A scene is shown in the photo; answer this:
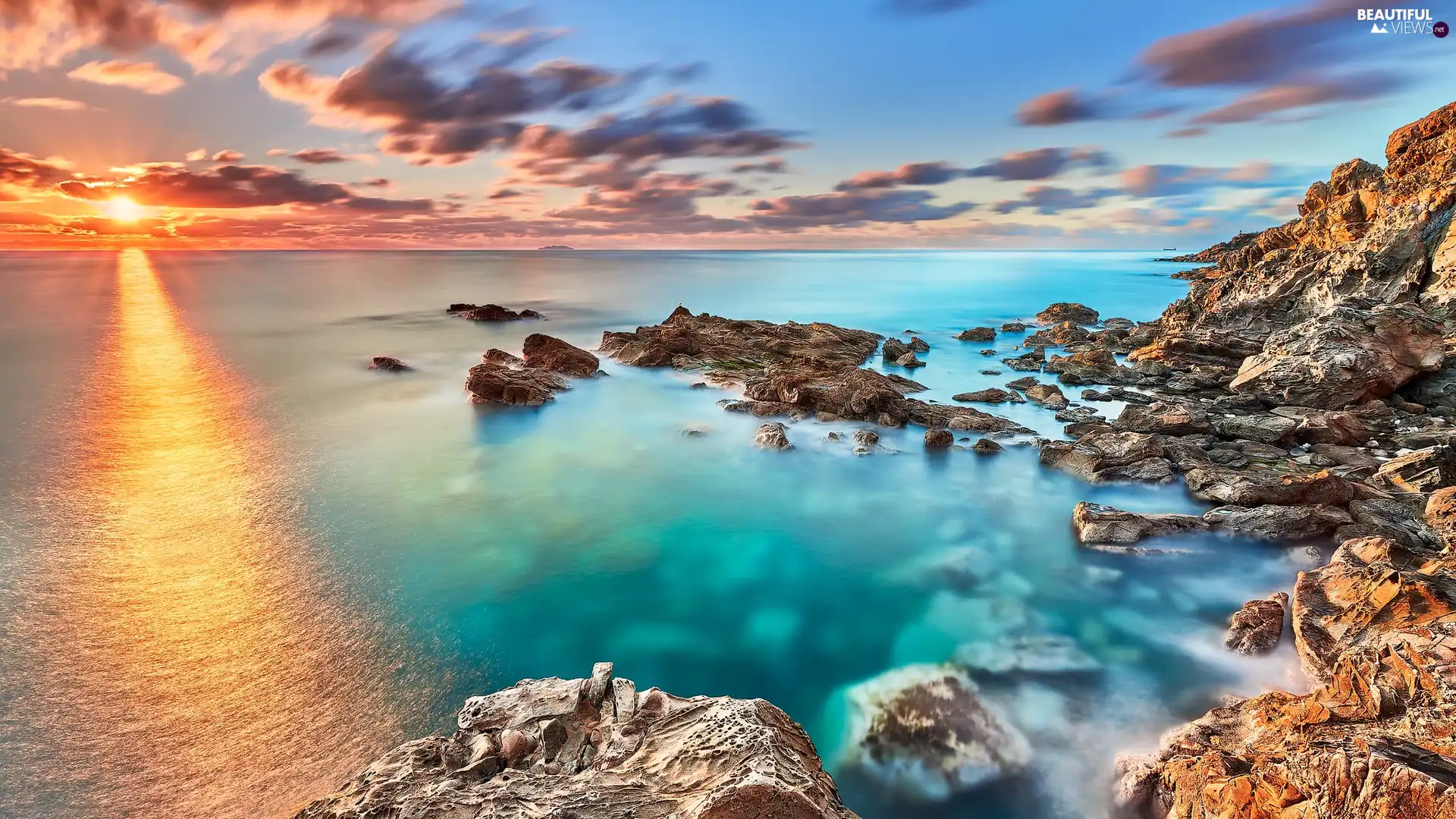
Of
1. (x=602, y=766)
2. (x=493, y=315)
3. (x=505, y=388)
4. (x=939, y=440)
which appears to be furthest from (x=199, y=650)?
(x=493, y=315)

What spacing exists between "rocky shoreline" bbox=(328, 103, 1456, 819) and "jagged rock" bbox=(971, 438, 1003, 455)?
0.21 feet

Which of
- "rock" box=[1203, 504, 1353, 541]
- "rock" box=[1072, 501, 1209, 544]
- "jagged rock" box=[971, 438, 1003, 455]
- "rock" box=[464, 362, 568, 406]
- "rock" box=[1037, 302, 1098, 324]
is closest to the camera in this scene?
"rock" box=[1203, 504, 1353, 541]

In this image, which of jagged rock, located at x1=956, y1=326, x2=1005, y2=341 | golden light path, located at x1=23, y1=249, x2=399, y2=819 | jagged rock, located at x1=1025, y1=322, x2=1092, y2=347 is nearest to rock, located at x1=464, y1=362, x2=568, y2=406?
golden light path, located at x1=23, y1=249, x2=399, y2=819

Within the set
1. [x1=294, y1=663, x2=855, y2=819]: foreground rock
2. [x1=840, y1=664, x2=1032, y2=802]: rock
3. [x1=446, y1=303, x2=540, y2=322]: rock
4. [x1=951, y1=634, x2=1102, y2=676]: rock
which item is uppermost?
[x1=446, y1=303, x2=540, y2=322]: rock

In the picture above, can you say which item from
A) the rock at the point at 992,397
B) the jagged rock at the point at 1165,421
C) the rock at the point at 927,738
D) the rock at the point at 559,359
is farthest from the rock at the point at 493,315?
the rock at the point at 927,738

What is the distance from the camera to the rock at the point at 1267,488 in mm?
10594

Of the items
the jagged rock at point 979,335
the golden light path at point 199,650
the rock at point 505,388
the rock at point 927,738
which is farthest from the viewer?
the jagged rock at point 979,335

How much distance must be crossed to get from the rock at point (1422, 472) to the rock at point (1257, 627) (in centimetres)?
503

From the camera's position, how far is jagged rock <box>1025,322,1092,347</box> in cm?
3103

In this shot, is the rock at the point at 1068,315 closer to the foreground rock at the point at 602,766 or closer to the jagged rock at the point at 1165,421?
the jagged rock at the point at 1165,421

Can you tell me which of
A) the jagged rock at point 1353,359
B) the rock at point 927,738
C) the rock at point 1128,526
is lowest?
the rock at point 927,738

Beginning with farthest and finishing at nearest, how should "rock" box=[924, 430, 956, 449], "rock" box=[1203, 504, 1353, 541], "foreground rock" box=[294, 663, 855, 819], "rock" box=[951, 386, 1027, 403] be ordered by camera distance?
"rock" box=[951, 386, 1027, 403]
"rock" box=[924, 430, 956, 449]
"rock" box=[1203, 504, 1353, 541]
"foreground rock" box=[294, 663, 855, 819]

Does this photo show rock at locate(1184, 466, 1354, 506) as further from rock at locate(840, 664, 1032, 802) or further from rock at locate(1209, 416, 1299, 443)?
rock at locate(840, 664, 1032, 802)

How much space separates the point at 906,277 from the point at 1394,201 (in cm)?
7083
